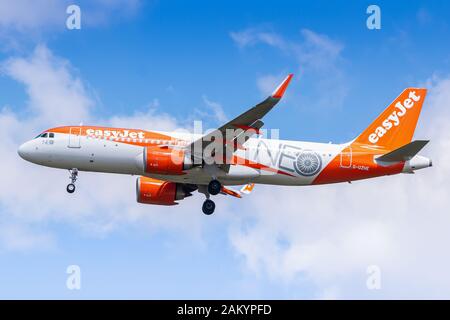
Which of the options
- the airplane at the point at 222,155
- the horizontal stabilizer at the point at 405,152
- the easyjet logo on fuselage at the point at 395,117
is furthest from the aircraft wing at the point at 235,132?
the easyjet logo on fuselage at the point at 395,117

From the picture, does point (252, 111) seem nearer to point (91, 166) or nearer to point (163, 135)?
point (163, 135)

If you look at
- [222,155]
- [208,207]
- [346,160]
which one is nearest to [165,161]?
[222,155]

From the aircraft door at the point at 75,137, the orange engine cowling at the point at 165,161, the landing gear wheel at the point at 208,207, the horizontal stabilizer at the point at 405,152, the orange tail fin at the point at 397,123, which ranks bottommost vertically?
the landing gear wheel at the point at 208,207

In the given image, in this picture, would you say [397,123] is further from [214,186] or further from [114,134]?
[114,134]

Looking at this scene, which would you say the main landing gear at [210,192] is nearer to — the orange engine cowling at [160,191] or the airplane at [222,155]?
the airplane at [222,155]

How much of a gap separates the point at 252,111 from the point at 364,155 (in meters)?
10.9

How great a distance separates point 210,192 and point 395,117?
1381 cm

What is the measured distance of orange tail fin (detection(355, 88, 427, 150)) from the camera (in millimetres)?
54812

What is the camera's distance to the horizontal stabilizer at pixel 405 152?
50.4 metres

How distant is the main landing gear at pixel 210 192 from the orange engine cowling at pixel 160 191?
1.20 metres

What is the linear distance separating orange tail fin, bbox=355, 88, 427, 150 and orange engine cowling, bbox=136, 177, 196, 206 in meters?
12.4

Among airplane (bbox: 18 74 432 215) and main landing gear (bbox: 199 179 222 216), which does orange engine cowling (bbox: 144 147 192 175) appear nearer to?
airplane (bbox: 18 74 432 215)

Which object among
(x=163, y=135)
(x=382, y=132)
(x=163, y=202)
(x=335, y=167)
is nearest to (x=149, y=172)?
(x=163, y=135)

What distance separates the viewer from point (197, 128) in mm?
52250
